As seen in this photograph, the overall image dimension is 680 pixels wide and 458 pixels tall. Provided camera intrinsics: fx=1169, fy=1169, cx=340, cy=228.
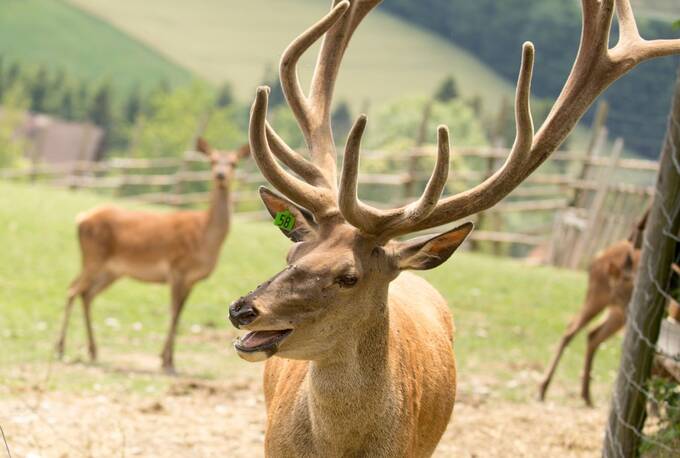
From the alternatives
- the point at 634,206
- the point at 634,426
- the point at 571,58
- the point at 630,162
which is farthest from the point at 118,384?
the point at 571,58

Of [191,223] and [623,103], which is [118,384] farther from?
[623,103]

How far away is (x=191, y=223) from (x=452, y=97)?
45.4 meters

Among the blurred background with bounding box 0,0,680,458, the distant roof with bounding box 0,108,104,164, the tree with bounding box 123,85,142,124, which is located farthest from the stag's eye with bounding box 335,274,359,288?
the tree with bounding box 123,85,142,124

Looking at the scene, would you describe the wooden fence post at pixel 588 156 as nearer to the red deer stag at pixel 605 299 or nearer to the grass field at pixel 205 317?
the grass field at pixel 205 317

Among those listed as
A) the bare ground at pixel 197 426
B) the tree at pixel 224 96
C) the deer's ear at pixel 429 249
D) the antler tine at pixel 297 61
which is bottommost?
the tree at pixel 224 96

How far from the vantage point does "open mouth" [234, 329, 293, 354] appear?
3471 mm

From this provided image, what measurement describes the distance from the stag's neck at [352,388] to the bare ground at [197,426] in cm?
186

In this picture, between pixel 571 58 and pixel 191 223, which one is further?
pixel 571 58

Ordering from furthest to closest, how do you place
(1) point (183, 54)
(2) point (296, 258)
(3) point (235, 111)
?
(1) point (183, 54) → (3) point (235, 111) → (2) point (296, 258)

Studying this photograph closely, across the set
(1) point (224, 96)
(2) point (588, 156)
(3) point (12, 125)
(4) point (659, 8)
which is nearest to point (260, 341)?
(4) point (659, 8)

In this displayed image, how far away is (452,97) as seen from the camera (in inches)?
2159

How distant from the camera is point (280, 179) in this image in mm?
4004

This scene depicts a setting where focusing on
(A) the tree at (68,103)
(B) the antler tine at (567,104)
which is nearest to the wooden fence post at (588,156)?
(B) the antler tine at (567,104)

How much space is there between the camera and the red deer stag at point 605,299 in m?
8.46
